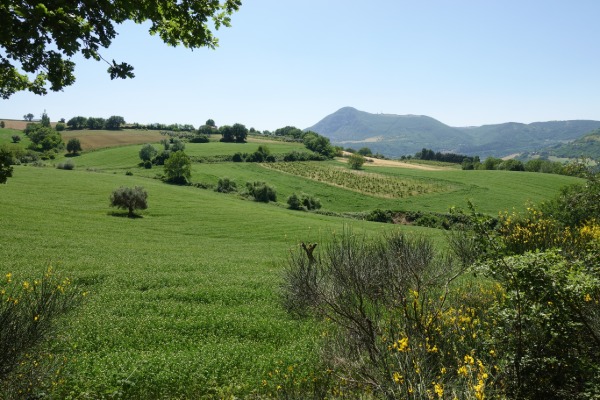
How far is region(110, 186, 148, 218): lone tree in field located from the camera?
177 ft

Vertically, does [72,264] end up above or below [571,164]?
below

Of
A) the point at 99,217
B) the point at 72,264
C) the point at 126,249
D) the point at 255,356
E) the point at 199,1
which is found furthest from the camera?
the point at 99,217

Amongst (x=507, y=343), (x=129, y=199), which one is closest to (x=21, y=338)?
(x=507, y=343)

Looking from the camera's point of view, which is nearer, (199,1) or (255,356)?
(199,1)

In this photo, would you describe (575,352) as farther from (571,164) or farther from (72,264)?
(72,264)

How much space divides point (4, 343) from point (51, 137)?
146 m

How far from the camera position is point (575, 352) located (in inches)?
329

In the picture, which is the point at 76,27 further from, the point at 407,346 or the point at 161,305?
the point at 161,305

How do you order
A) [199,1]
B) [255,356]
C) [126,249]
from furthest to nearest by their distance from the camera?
[126,249]
[255,356]
[199,1]

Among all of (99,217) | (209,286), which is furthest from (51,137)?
(209,286)

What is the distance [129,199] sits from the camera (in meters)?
53.9

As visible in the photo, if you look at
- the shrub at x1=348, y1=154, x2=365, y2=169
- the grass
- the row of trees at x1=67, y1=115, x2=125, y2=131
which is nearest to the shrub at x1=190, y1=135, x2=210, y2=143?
the row of trees at x1=67, y1=115, x2=125, y2=131

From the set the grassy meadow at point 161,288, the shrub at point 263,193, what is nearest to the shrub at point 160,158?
the shrub at point 263,193

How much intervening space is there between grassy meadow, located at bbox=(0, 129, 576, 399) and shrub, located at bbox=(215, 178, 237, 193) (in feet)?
68.7
